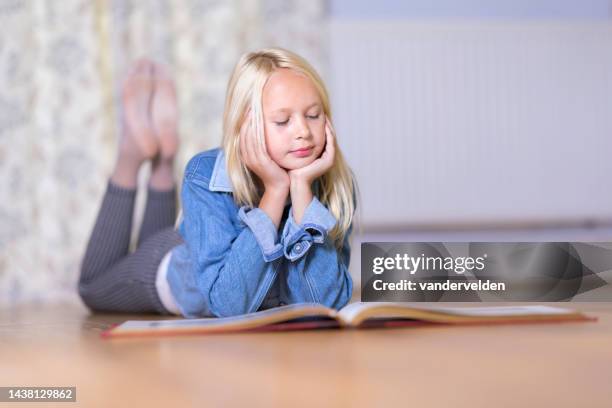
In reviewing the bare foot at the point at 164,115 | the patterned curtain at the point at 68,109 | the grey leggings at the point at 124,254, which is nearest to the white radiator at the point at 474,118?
the patterned curtain at the point at 68,109

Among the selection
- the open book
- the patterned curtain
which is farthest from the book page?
the patterned curtain

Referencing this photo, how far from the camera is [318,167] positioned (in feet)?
3.81

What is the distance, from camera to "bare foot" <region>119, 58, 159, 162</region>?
1.93m

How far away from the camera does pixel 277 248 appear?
112 cm

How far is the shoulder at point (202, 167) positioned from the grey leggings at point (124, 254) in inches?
14.9

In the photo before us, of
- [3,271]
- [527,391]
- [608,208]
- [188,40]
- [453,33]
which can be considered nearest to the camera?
[527,391]

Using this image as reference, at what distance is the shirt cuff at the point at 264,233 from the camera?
1.12 m

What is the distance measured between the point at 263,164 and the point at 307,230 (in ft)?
0.39

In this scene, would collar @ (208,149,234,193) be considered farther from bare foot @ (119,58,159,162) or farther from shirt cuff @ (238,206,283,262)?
bare foot @ (119,58,159,162)

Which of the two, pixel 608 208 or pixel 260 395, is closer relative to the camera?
pixel 260 395

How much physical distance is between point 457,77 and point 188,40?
1.17 metres

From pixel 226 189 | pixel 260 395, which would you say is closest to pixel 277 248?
pixel 226 189

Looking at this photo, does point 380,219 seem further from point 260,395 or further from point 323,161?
point 260,395

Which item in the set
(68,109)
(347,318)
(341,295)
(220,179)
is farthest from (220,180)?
(68,109)
